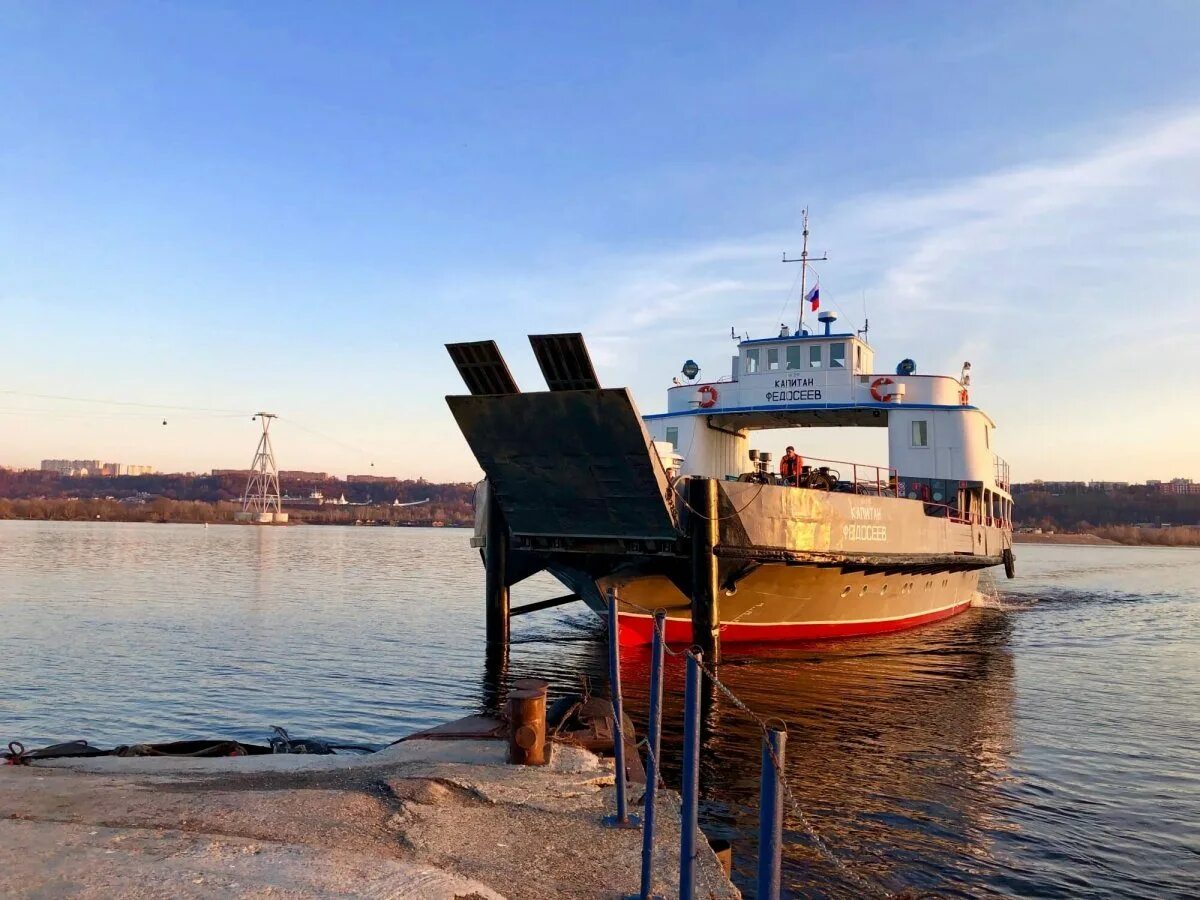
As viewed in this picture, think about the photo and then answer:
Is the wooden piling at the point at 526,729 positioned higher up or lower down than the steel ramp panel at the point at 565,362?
lower down

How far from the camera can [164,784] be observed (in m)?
6.95

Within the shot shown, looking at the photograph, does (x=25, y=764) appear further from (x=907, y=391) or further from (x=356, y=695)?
(x=907, y=391)

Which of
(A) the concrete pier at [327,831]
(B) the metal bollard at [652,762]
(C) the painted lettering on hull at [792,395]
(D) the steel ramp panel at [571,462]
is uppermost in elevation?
(C) the painted lettering on hull at [792,395]

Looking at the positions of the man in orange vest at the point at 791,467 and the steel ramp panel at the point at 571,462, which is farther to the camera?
the man in orange vest at the point at 791,467

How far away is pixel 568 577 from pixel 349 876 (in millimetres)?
12021

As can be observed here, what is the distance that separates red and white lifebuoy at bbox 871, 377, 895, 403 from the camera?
21625mm

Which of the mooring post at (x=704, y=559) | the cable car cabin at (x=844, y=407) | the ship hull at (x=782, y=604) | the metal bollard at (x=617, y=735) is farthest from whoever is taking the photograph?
the cable car cabin at (x=844, y=407)

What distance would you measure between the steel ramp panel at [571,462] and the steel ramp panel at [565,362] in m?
0.18

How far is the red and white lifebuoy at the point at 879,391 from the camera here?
2162cm

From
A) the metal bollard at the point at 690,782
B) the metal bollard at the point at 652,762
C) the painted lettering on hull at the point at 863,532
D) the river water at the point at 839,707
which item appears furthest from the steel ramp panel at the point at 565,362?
the metal bollard at the point at 690,782

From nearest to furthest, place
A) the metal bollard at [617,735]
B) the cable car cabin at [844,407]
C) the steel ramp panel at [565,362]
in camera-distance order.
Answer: the metal bollard at [617,735] < the steel ramp panel at [565,362] < the cable car cabin at [844,407]

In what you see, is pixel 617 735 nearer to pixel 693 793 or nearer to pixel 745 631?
pixel 693 793

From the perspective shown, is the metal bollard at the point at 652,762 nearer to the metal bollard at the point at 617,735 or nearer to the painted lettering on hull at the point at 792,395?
the metal bollard at the point at 617,735

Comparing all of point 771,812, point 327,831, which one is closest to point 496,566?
point 327,831
